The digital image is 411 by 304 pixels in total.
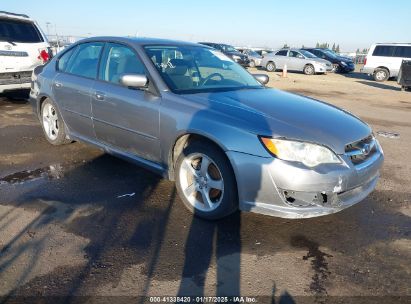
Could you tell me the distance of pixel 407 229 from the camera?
11.8 feet

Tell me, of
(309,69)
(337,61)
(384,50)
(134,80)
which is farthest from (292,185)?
(337,61)

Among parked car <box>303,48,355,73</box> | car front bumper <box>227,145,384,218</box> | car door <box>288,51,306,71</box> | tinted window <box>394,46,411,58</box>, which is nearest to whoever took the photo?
car front bumper <box>227,145,384,218</box>

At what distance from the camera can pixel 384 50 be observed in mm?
20125

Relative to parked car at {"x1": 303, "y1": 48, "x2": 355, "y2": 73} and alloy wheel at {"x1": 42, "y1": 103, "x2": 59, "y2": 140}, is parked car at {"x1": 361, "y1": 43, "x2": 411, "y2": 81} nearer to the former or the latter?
parked car at {"x1": 303, "y1": 48, "x2": 355, "y2": 73}

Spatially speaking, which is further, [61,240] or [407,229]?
[407,229]

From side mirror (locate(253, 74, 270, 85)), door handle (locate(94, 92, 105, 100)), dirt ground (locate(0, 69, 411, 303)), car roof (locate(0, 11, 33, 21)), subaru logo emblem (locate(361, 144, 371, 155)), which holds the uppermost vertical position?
car roof (locate(0, 11, 33, 21))

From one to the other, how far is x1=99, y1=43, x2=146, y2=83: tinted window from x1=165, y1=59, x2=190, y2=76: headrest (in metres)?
0.31

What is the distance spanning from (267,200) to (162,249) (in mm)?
951

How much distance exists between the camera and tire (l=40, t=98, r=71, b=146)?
541cm

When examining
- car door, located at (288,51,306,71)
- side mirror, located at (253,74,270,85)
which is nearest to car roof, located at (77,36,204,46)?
side mirror, located at (253,74,270,85)

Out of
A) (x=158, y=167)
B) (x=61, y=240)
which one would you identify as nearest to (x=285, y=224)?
(x=158, y=167)

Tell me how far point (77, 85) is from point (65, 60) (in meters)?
0.74

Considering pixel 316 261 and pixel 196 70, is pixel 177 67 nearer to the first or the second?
pixel 196 70

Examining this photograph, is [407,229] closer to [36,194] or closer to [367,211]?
[367,211]
